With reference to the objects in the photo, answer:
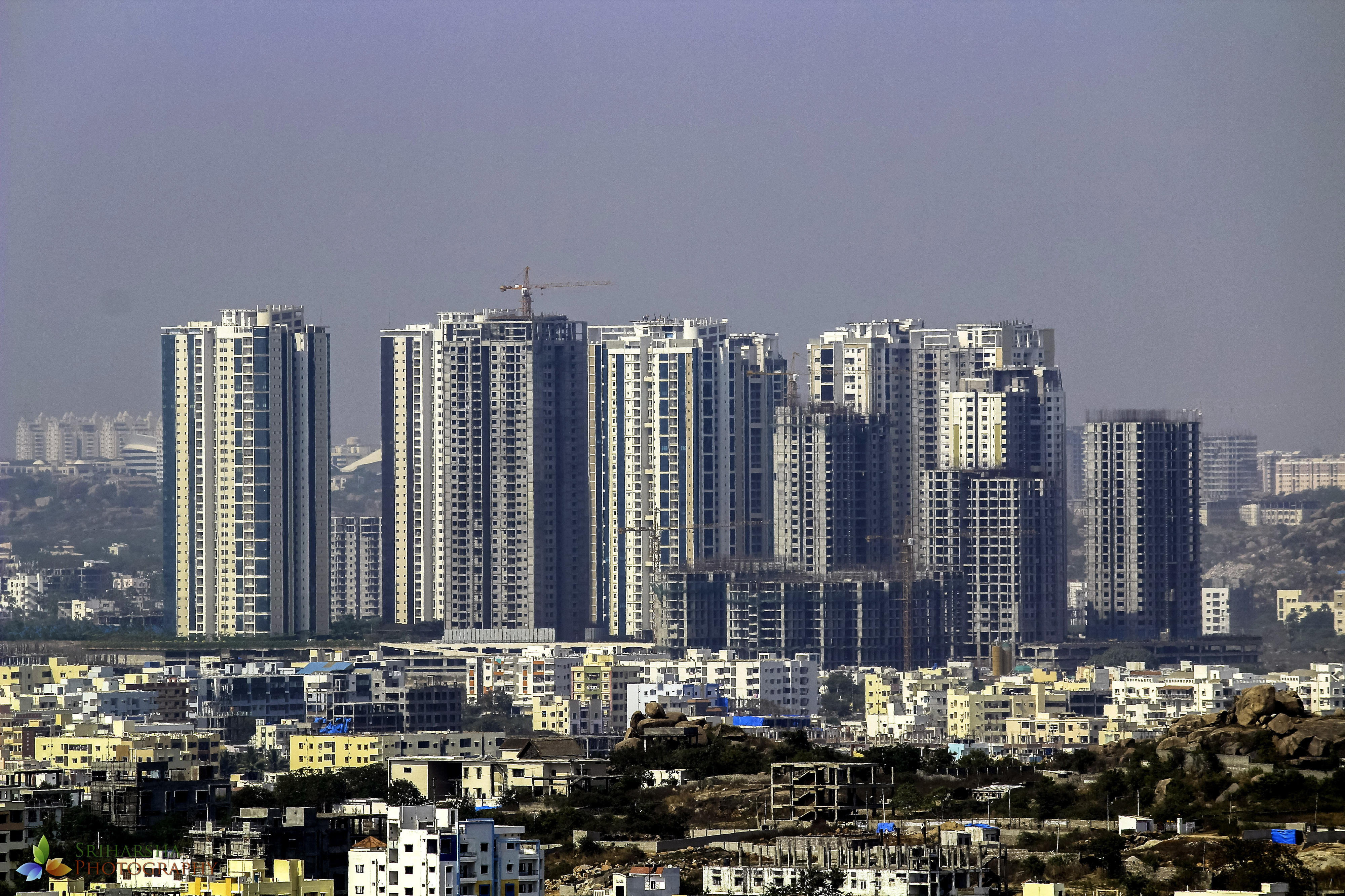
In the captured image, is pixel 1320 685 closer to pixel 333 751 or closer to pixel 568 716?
pixel 568 716

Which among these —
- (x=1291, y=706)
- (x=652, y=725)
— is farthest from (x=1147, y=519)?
(x=1291, y=706)

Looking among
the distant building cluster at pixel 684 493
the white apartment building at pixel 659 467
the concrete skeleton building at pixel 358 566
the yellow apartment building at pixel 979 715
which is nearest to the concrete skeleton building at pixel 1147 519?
the distant building cluster at pixel 684 493

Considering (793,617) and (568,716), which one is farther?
(793,617)

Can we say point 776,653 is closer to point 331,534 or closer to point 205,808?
point 331,534

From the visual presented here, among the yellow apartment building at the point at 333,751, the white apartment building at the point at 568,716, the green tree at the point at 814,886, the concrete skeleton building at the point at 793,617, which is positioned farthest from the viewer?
the concrete skeleton building at the point at 793,617

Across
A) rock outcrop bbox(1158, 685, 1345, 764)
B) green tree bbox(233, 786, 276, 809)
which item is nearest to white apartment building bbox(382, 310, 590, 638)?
green tree bbox(233, 786, 276, 809)

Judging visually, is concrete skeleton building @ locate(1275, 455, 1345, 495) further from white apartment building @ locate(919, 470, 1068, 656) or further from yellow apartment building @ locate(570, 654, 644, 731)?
yellow apartment building @ locate(570, 654, 644, 731)

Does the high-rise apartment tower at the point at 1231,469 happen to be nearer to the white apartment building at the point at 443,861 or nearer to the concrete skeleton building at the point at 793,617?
the concrete skeleton building at the point at 793,617
